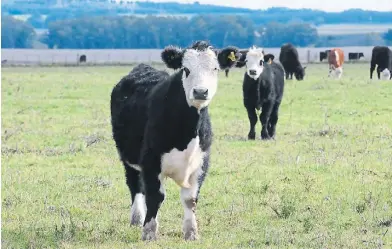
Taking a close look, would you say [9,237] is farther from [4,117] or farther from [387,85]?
[387,85]

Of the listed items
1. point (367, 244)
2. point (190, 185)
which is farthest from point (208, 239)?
point (367, 244)

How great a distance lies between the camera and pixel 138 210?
Answer: 9305mm

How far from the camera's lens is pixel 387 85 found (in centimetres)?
2973

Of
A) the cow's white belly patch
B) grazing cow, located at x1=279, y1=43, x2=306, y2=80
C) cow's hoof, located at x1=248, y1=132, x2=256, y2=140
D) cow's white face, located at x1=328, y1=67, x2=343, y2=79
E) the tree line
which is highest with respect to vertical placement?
the cow's white belly patch

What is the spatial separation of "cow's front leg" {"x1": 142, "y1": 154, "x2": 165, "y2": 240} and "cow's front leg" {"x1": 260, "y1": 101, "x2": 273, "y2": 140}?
27.0 ft

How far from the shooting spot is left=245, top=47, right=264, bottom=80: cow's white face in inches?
677

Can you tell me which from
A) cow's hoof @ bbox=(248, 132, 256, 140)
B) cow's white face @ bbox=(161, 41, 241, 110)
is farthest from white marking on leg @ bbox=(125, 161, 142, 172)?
cow's hoof @ bbox=(248, 132, 256, 140)

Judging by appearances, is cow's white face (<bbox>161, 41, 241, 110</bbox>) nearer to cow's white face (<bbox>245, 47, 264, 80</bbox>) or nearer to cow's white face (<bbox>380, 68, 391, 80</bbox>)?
cow's white face (<bbox>245, 47, 264, 80</bbox>)

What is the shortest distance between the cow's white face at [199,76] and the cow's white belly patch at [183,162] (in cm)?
39

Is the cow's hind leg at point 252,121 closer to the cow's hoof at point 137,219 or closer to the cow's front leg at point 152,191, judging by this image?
the cow's hoof at point 137,219

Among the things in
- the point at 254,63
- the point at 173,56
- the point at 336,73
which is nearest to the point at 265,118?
the point at 254,63

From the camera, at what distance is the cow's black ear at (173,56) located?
Result: 8625 millimetres

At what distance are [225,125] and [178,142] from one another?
1064 cm

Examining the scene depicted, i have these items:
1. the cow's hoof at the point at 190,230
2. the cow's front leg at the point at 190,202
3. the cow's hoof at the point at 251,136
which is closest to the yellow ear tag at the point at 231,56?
the cow's front leg at the point at 190,202
